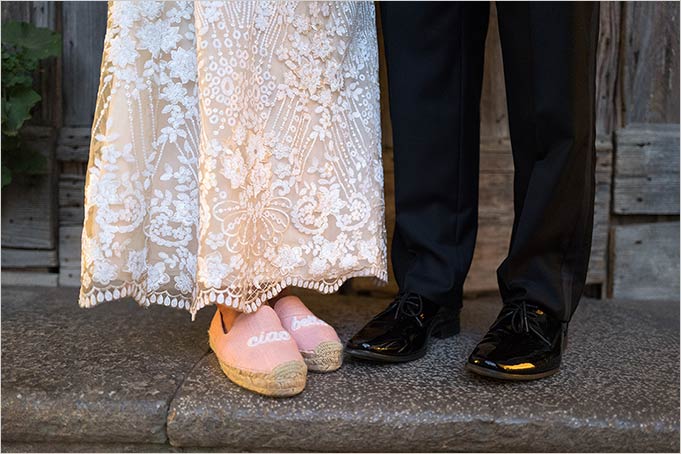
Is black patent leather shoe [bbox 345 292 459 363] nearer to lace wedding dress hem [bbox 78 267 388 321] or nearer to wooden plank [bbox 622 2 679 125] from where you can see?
lace wedding dress hem [bbox 78 267 388 321]

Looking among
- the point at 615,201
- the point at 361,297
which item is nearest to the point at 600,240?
the point at 615,201

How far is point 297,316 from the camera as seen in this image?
1077mm

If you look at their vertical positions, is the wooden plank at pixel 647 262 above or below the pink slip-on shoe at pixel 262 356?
above

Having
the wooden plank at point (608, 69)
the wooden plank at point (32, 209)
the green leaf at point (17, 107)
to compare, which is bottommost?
the wooden plank at point (32, 209)

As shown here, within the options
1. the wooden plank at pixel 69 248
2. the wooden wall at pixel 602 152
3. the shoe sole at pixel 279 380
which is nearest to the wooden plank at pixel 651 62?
the wooden wall at pixel 602 152

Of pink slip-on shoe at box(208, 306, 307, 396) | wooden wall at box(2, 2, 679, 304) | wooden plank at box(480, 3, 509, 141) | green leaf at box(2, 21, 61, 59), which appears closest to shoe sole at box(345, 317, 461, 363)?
pink slip-on shoe at box(208, 306, 307, 396)

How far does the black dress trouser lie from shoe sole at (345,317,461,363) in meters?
0.05

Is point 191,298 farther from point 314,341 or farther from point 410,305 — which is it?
point 410,305

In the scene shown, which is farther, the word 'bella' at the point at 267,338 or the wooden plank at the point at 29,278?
the wooden plank at the point at 29,278

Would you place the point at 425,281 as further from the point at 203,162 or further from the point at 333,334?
the point at 203,162

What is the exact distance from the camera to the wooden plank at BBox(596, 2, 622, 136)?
1.59 m

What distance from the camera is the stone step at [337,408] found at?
92 centimetres

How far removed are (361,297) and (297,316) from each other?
1.81ft

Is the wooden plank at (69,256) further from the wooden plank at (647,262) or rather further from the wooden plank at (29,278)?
the wooden plank at (647,262)
